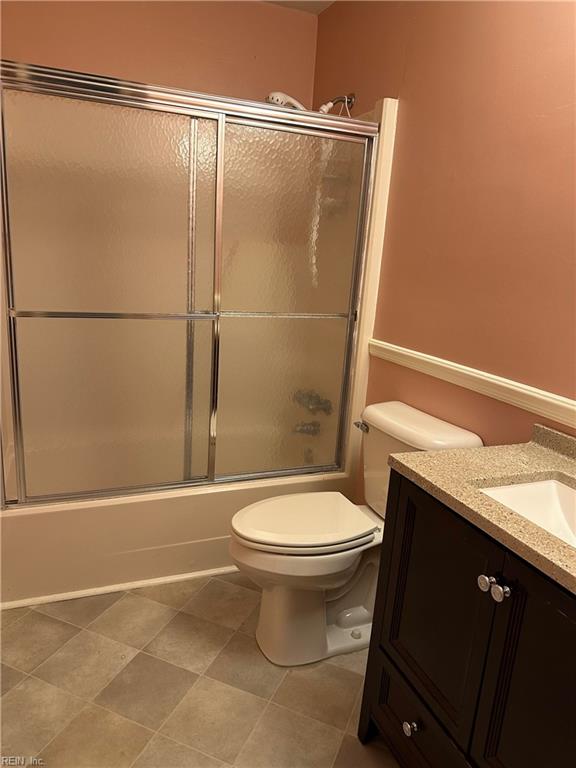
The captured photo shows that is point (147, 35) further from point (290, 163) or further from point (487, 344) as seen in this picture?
point (487, 344)

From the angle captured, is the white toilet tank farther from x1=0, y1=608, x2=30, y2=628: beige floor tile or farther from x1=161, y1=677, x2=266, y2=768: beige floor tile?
x1=0, y1=608, x2=30, y2=628: beige floor tile

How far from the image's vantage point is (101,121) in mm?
1873

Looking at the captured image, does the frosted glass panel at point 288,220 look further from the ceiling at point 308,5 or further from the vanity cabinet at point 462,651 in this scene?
the vanity cabinet at point 462,651

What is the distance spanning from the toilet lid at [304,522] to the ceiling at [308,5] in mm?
2269

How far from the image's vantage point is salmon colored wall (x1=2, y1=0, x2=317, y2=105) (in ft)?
7.42

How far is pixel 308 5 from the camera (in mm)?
2564

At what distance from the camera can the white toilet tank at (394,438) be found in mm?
1653

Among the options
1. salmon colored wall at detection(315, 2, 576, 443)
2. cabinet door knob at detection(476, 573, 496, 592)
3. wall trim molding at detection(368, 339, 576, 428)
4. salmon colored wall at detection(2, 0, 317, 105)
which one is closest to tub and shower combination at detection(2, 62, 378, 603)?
salmon colored wall at detection(315, 2, 576, 443)

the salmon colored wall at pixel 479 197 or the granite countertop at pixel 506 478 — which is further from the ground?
the salmon colored wall at pixel 479 197

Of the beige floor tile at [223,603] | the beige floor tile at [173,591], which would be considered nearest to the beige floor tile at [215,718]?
the beige floor tile at [223,603]

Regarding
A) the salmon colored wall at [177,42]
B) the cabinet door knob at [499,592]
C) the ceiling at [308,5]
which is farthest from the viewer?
the ceiling at [308,5]

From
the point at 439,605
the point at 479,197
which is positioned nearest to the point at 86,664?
the point at 439,605

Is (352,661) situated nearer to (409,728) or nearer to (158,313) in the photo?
(409,728)

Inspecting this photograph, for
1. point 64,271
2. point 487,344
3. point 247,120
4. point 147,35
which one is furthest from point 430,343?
point 147,35
